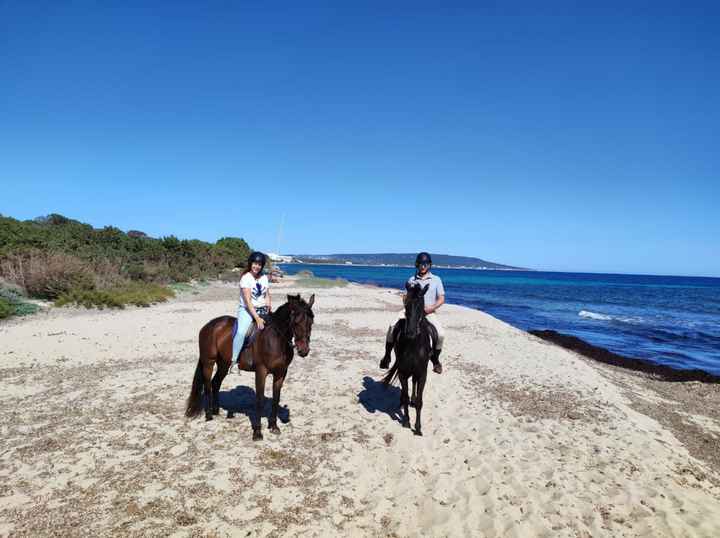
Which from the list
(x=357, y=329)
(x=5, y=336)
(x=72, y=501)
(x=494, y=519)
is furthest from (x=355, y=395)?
(x=5, y=336)

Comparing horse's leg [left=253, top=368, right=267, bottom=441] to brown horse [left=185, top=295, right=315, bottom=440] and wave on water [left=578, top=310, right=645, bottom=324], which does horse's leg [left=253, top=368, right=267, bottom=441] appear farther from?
wave on water [left=578, top=310, right=645, bottom=324]

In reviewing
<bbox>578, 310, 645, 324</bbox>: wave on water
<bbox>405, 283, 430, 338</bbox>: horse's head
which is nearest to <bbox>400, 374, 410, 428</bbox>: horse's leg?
<bbox>405, 283, 430, 338</bbox>: horse's head

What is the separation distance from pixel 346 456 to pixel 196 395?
2.83 m

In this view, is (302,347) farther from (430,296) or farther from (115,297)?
(115,297)

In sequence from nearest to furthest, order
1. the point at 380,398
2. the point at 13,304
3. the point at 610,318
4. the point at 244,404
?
the point at 244,404 < the point at 380,398 < the point at 13,304 < the point at 610,318

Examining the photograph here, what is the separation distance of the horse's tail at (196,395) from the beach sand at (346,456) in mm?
287

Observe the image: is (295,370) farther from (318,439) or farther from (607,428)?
(607,428)

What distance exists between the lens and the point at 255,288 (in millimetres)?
6480

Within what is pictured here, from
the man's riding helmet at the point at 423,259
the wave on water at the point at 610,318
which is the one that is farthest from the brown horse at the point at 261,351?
the wave on water at the point at 610,318

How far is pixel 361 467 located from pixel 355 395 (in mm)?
2944

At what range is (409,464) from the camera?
5.52m

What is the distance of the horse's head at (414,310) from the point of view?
6.20 m

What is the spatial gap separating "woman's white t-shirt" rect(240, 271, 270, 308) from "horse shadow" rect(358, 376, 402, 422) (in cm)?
301

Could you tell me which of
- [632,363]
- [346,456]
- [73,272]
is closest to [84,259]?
[73,272]
